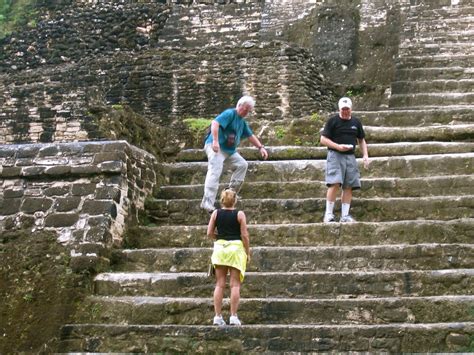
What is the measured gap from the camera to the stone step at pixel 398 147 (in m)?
11.0

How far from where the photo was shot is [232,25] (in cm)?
2159

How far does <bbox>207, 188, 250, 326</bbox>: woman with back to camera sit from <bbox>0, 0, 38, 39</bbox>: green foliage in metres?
19.9

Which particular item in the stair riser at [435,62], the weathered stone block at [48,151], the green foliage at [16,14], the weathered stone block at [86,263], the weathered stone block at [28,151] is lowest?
the green foliage at [16,14]

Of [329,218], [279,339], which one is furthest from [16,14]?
[279,339]

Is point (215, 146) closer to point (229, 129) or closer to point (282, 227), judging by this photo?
point (229, 129)

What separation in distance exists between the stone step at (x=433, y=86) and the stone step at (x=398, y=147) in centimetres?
291

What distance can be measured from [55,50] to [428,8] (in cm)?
920

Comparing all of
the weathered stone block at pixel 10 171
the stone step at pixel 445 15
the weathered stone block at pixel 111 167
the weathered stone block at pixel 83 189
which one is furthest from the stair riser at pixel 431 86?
the weathered stone block at pixel 10 171

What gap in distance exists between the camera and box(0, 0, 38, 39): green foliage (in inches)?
1053

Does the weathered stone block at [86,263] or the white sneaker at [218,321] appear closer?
the white sneaker at [218,321]

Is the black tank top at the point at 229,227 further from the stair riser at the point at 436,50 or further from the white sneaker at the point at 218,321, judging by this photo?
the stair riser at the point at 436,50

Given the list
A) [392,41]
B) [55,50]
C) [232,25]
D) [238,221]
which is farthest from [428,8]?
[238,221]

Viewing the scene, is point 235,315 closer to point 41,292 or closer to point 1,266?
point 41,292

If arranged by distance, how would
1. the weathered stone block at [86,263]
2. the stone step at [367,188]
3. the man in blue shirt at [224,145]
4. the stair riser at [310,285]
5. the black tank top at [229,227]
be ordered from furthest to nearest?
the stone step at [367,188]
the man in blue shirt at [224,145]
the weathered stone block at [86,263]
the stair riser at [310,285]
the black tank top at [229,227]
